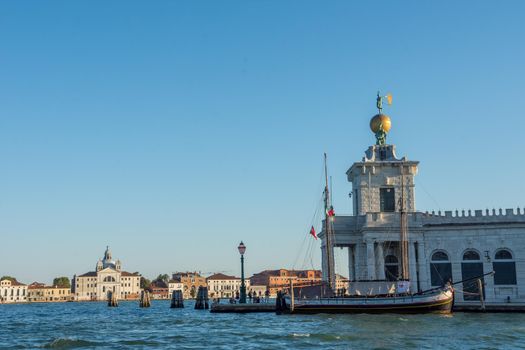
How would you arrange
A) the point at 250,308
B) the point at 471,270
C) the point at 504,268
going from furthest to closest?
the point at 250,308 < the point at 471,270 < the point at 504,268

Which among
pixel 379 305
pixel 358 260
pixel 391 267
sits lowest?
pixel 379 305

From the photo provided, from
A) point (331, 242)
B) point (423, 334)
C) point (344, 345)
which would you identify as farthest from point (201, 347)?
point (331, 242)

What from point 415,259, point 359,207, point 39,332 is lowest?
point 39,332

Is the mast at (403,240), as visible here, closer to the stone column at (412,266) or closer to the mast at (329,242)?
the stone column at (412,266)

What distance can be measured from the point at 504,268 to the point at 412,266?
307 inches

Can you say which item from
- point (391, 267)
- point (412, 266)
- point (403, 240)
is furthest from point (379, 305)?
point (391, 267)

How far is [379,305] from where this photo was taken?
5294 cm

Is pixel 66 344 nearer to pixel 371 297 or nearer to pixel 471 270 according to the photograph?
pixel 371 297

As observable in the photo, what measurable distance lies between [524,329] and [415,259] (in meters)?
19.3

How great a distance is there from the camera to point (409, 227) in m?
59.4

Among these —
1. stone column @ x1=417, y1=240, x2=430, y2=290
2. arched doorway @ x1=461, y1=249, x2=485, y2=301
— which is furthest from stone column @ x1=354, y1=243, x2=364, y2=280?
arched doorway @ x1=461, y1=249, x2=485, y2=301

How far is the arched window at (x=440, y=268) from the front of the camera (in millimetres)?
59031

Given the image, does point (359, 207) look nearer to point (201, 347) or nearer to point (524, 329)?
point (524, 329)

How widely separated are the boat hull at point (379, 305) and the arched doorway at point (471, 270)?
666 cm
